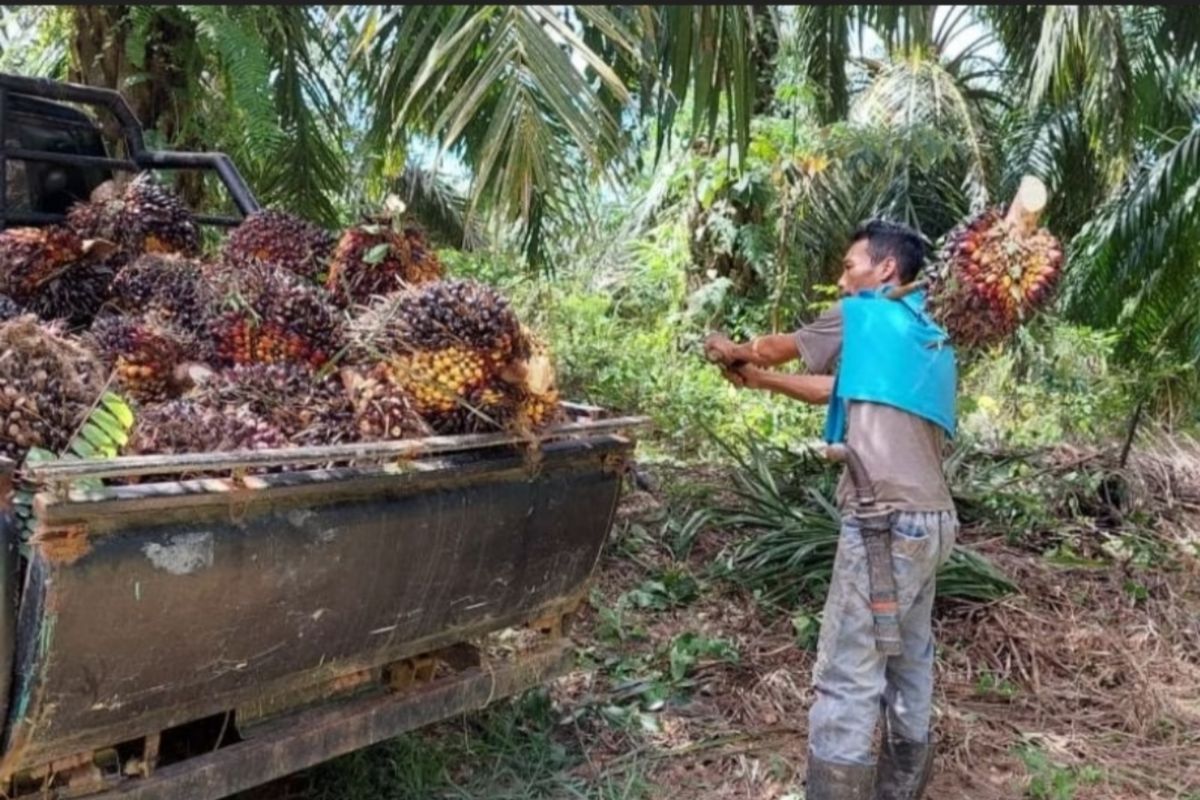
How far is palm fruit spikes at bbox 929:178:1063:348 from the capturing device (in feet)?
9.74

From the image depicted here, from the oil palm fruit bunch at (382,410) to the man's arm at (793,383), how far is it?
1.13 m

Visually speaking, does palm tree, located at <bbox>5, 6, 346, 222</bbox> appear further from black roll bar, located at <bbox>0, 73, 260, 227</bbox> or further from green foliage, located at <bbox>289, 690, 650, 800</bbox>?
green foliage, located at <bbox>289, 690, 650, 800</bbox>

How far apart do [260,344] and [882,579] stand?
170 cm

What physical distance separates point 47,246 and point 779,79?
761cm

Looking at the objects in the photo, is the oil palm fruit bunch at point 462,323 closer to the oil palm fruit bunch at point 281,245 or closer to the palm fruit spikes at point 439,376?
the palm fruit spikes at point 439,376

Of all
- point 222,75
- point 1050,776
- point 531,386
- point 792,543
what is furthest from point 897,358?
point 222,75

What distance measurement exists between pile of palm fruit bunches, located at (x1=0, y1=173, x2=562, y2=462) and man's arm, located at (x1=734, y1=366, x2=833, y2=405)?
0.77m

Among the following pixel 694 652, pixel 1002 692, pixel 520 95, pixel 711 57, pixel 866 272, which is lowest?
pixel 1002 692

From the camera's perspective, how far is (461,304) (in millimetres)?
2594

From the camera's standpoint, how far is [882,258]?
3.18 meters

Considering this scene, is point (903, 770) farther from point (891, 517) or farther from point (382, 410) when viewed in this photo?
point (382, 410)

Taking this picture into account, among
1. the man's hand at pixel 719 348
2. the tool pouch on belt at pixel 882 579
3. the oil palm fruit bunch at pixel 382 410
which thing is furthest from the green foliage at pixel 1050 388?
the oil palm fruit bunch at pixel 382 410

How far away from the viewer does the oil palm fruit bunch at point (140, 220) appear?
3.33m

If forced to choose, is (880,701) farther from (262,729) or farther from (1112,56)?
(1112,56)
